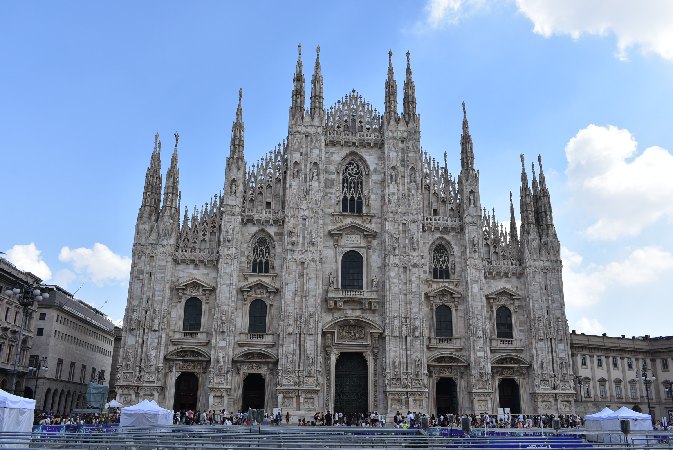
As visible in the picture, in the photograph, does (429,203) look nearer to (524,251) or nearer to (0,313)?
(524,251)

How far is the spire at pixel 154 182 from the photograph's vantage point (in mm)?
43125

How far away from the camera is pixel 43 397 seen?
5812 centimetres

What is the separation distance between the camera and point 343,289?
4256cm

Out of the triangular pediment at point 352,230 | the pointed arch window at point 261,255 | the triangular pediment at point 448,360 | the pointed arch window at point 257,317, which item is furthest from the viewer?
the triangular pediment at point 352,230

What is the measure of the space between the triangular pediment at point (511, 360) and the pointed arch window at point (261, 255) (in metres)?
17.0

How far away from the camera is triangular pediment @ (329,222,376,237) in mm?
43688

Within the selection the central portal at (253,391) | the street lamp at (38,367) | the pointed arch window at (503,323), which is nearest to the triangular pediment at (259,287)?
the central portal at (253,391)

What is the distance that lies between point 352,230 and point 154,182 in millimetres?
14478

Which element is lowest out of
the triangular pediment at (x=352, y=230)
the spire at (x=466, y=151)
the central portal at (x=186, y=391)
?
the central portal at (x=186, y=391)

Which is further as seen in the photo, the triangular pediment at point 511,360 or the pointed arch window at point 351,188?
the pointed arch window at point 351,188

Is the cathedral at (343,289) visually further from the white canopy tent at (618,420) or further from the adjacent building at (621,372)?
the adjacent building at (621,372)

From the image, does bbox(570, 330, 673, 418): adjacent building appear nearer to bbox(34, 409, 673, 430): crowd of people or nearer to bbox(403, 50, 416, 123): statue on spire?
bbox(34, 409, 673, 430): crowd of people

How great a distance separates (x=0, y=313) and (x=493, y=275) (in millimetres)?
38904

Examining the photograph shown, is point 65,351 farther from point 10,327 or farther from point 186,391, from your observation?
point 186,391
